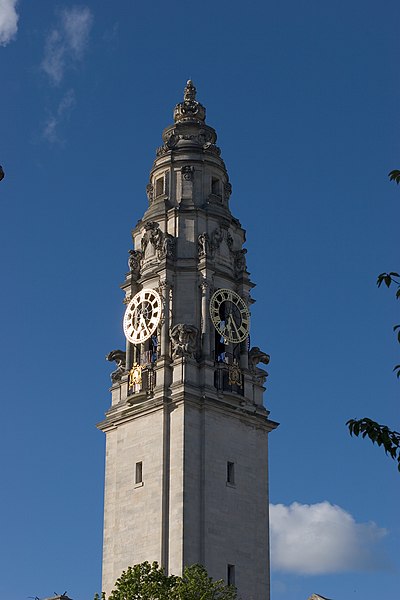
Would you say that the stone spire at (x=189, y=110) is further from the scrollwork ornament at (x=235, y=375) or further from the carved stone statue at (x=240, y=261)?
the scrollwork ornament at (x=235, y=375)

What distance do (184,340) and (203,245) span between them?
258 inches

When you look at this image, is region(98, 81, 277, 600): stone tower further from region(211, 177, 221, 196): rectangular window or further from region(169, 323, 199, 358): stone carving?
region(211, 177, 221, 196): rectangular window

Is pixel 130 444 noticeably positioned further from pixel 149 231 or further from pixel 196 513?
pixel 149 231

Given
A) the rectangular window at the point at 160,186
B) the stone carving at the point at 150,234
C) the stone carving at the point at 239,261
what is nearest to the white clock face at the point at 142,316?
the stone carving at the point at 150,234

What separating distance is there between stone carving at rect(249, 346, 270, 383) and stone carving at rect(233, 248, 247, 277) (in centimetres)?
474

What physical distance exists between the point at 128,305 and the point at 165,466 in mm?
11134

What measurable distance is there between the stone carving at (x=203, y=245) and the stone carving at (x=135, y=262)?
12.9 feet

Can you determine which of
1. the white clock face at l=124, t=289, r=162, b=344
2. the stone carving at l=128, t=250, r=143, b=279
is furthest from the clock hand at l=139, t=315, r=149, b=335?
the stone carving at l=128, t=250, r=143, b=279

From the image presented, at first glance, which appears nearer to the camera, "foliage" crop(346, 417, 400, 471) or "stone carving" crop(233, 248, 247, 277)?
"foliage" crop(346, 417, 400, 471)

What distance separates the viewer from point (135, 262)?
70.1m

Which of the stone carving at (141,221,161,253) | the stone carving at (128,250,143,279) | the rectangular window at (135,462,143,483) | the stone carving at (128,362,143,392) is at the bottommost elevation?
the rectangular window at (135,462,143,483)

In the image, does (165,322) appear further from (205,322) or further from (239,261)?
(239,261)

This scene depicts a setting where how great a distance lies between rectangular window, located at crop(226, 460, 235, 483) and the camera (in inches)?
2501

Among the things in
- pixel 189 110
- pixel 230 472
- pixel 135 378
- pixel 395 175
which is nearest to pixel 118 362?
pixel 135 378
